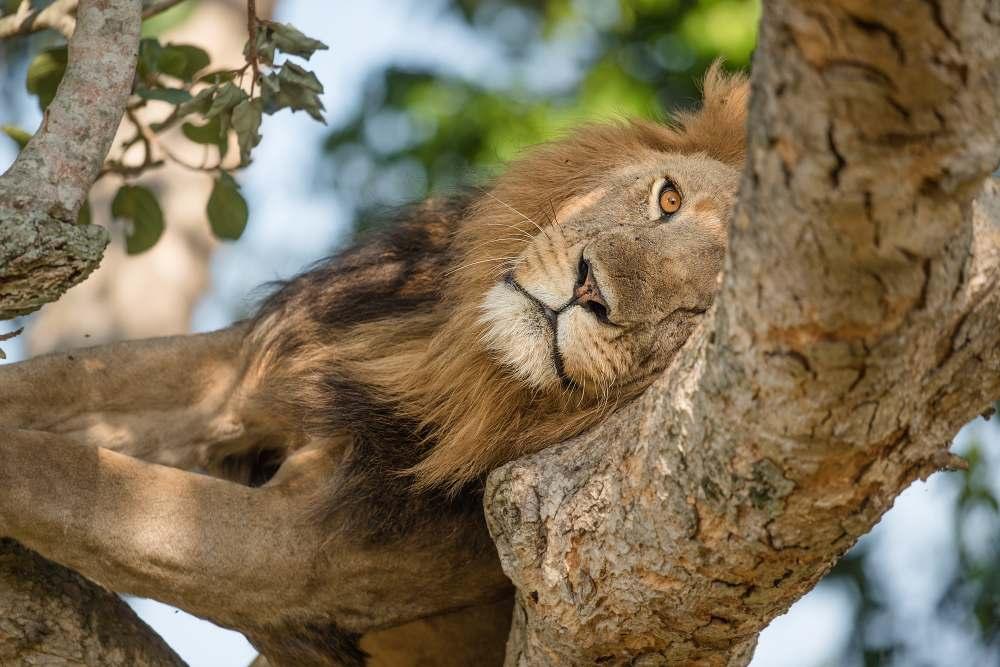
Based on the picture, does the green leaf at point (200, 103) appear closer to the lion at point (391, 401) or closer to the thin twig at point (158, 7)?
the thin twig at point (158, 7)

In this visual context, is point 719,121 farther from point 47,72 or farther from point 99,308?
point 99,308

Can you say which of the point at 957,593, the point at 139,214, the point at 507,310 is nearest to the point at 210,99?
the point at 139,214

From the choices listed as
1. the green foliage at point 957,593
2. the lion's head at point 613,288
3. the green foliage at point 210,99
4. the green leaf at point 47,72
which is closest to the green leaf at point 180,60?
the green foliage at point 210,99

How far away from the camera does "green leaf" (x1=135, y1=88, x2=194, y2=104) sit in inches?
214

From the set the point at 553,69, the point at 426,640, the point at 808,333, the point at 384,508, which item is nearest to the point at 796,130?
the point at 808,333

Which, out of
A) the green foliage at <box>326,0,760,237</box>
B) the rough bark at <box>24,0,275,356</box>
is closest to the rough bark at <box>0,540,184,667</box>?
the green foliage at <box>326,0,760,237</box>

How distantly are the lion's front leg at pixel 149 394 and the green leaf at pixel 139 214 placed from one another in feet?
1.63

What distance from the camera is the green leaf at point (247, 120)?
205 inches

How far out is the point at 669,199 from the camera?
4887mm

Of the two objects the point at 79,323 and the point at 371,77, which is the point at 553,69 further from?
the point at 79,323

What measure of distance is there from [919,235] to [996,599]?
20.1 ft

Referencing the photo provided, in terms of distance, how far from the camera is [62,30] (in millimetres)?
5520

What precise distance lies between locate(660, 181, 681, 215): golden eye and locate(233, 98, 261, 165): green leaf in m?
1.60

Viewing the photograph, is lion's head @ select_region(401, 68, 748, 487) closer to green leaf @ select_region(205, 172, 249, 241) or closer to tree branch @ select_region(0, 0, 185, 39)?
green leaf @ select_region(205, 172, 249, 241)
